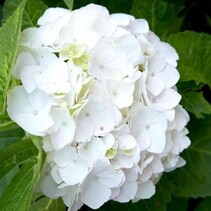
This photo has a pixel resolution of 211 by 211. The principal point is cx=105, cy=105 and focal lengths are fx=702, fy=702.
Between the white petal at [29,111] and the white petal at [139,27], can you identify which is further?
the white petal at [139,27]

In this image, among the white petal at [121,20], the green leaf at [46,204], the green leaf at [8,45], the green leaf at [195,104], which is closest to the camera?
the green leaf at [8,45]

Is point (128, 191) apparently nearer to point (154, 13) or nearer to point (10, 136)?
point (10, 136)

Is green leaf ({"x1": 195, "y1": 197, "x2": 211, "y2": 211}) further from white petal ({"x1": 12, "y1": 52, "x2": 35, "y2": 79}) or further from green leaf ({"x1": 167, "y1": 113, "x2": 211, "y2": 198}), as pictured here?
white petal ({"x1": 12, "y1": 52, "x2": 35, "y2": 79})

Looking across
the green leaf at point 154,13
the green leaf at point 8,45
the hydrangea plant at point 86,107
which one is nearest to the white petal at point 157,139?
the hydrangea plant at point 86,107

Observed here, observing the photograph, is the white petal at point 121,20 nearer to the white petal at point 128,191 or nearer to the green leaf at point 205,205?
the white petal at point 128,191

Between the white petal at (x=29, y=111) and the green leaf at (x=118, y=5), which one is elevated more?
the white petal at (x=29, y=111)

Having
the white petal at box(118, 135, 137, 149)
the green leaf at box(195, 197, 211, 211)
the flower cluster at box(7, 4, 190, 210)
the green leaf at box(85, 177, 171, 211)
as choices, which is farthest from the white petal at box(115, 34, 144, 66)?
the green leaf at box(195, 197, 211, 211)

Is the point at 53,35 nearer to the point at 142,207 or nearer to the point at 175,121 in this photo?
the point at 175,121

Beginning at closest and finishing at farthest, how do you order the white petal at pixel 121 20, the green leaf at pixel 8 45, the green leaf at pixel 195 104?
the green leaf at pixel 8 45 < the white petal at pixel 121 20 < the green leaf at pixel 195 104
